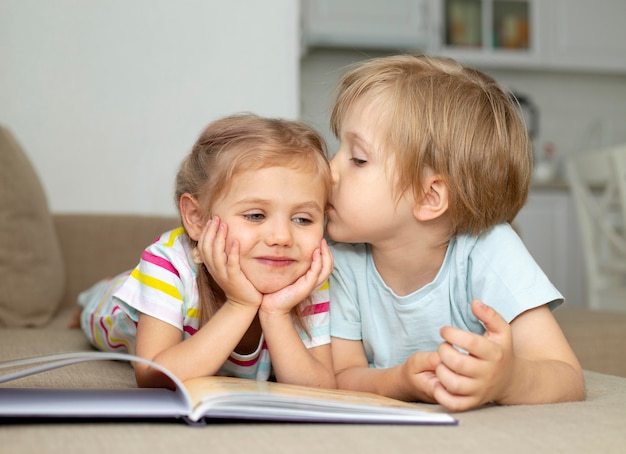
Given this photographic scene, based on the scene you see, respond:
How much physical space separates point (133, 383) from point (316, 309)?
31 cm

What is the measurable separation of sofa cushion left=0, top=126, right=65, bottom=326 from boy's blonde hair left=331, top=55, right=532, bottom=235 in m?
0.97

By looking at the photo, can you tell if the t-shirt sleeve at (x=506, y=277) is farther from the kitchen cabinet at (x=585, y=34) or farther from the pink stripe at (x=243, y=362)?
the kitchen cabinet at (x=585, y=34)

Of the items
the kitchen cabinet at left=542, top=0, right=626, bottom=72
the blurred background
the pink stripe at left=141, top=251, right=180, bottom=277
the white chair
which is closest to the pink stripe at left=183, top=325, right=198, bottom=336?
the pink stripe at left=141, top=251, right=180, bottom=277

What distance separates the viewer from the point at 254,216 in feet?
3.58

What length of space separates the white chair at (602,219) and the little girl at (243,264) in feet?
5.03

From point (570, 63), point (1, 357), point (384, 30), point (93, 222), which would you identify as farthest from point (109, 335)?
point (570, 63)

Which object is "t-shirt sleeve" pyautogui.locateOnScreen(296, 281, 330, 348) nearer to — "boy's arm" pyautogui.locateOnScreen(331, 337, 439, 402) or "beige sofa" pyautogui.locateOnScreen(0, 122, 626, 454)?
"boy's arm" pyautogui.locateOnScreen(331, 337, 439, 402)

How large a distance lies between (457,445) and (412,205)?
57 centimetres

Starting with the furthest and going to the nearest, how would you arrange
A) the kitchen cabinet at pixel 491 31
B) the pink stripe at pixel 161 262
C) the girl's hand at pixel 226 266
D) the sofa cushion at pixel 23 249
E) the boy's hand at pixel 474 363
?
the kitchen cabinet at pixel 491 31 → the sofa cushion at pixel 23 249 → the pink stripe at pixel 161 262 → the girl's hand at pixel 226 266 → the boy's hand at pixel 474 363

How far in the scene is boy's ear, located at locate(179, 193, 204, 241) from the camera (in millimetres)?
1170

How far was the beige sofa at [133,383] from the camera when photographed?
0.67m

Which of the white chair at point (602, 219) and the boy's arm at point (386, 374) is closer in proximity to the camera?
the boy's arm at point (386, 374)

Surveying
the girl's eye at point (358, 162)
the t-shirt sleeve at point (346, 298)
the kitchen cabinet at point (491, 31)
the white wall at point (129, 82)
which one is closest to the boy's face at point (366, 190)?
the girl's eye at point (358, 162)

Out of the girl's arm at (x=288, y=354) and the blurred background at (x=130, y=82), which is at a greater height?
the blurred background at (x=130, y=82)
